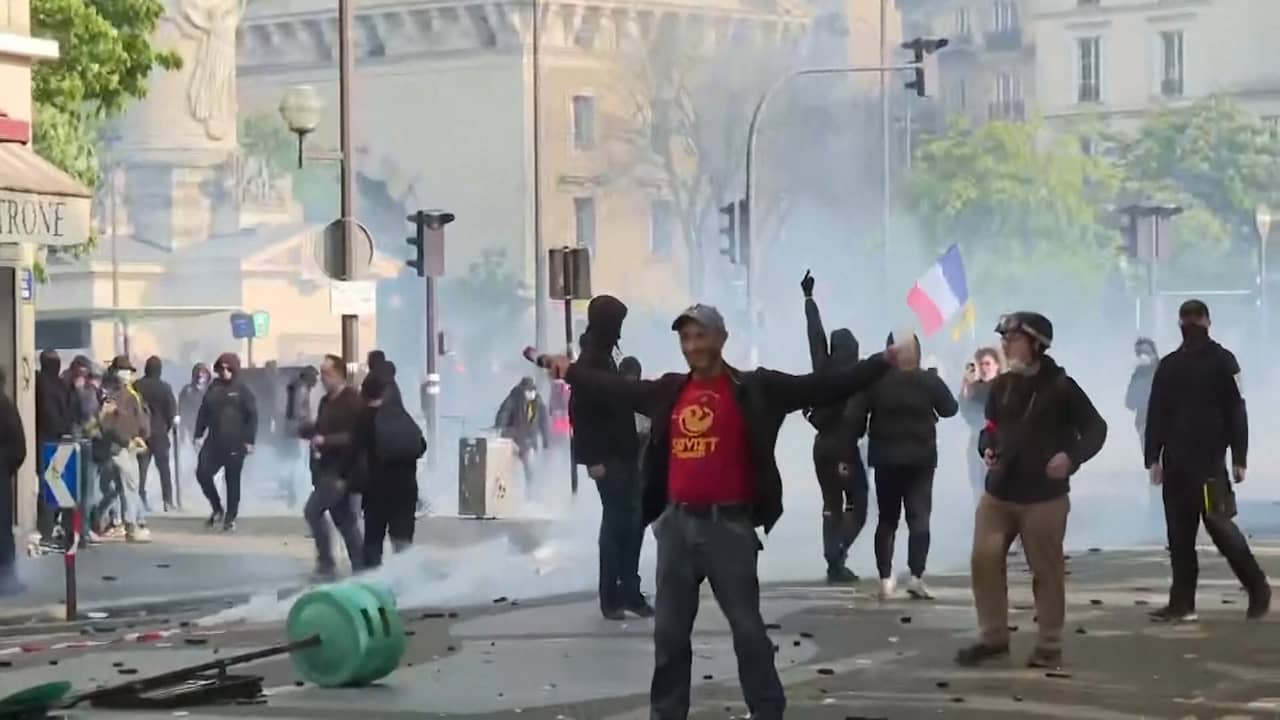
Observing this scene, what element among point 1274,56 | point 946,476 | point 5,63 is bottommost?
point 946,476

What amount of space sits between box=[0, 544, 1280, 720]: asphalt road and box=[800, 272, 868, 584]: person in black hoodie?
2.38 ft

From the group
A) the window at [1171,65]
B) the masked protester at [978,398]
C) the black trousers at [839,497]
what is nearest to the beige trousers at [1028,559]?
the black trousers at [839,497]

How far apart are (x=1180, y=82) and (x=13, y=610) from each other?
68.5 meters

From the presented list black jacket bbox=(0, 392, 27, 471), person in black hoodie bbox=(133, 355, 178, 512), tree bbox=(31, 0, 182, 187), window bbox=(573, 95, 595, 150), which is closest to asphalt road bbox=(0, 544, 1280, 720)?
black jacket bbox=(0, 392, 27, 471)

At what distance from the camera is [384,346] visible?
76.9m

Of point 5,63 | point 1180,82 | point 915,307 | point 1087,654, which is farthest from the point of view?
point 1180,82

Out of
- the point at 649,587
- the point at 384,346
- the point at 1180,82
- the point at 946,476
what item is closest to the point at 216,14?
the point at 384,346

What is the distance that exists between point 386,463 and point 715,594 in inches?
317

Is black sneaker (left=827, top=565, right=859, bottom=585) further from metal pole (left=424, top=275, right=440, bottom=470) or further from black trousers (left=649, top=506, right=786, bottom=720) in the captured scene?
metal pole (left=424, top=275, right=440, bottom=470)

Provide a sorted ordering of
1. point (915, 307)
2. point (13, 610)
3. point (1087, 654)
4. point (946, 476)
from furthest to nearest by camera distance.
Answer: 1. point (946, 476)
2. point (915, 307)
3. point (13, 610)
4. point (1087, 654)

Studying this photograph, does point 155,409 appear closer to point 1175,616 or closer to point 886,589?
point 886,589

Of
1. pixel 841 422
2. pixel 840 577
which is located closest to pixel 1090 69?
pixel 840 577

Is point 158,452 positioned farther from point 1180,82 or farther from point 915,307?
point 1180,82

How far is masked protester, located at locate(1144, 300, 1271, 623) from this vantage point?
46.5ft
